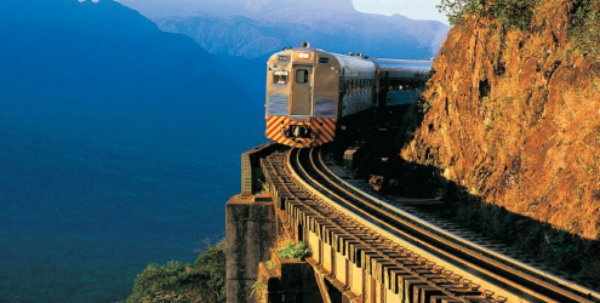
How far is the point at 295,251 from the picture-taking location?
18.9 metres

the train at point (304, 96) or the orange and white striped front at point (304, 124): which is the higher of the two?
the train at point (304, 96)

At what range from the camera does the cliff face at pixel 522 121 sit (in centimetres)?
1794

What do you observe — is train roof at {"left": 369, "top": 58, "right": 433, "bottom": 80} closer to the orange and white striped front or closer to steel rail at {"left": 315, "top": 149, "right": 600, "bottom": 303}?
the orange and white striped front

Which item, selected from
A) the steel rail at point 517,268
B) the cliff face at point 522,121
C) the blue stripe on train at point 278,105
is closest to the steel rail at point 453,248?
the steel rail at point 517,268

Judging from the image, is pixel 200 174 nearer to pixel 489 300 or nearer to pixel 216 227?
pixel 216 227

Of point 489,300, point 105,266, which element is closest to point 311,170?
point 489,300

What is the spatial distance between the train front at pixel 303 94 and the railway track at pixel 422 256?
6.61 meters

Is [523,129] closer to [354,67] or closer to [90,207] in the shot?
[354,67]

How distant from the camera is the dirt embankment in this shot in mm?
17688

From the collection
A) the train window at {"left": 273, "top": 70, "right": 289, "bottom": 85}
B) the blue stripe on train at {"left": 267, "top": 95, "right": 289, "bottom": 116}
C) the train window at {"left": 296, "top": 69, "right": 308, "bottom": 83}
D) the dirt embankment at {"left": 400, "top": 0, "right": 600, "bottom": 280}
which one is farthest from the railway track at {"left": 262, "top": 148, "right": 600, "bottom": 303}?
the train window at {"left": 273, "top": 70, "right": 289, "bottom": 85}

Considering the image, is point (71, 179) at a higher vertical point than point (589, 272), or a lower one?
lower

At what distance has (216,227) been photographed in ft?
514

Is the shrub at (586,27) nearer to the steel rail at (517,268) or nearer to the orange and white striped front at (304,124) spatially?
the steel rail at (517,268)

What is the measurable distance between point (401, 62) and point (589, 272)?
2988 cm
